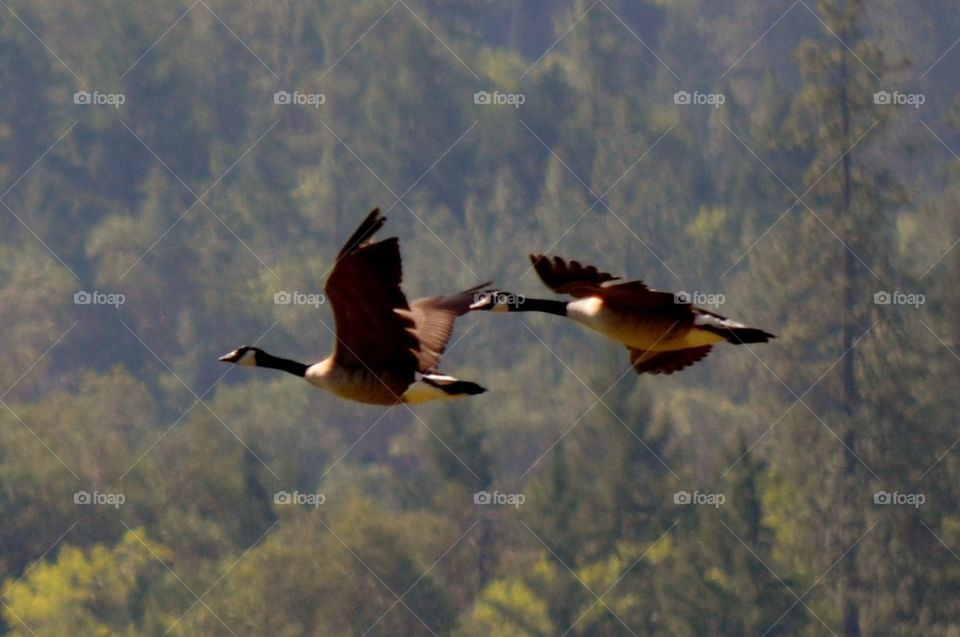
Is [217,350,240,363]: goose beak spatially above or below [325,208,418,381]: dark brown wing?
below

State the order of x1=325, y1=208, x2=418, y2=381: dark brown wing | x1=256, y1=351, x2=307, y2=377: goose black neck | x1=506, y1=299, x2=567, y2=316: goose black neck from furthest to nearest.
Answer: x1=256, y1=351, x2=307, y2=377: goose black neck < x1=506, y1=299, x2=567, y2=316: goose black neck < x1=325, y1=208, x2=418, y2=381: dark brown wing

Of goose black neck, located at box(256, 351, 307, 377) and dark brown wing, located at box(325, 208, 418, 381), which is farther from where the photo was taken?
goose black neck, located at box(256, 351, 307, 377)

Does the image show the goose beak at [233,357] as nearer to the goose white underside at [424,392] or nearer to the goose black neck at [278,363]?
the goose black neck at [278,363]

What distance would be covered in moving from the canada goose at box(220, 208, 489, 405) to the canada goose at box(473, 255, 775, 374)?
1.22 ft

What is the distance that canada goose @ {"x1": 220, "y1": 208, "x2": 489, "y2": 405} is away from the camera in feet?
22.6

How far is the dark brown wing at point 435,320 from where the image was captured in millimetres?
7680

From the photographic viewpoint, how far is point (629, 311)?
7273 millimetres

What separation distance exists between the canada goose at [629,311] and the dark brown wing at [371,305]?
0.46 m

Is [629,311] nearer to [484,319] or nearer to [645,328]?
[645,328]

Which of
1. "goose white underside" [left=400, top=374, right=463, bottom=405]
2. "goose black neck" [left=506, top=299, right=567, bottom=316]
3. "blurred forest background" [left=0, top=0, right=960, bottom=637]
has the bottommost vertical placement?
"blurred forest background" [left=0, top=0, right=960, bottom=637]

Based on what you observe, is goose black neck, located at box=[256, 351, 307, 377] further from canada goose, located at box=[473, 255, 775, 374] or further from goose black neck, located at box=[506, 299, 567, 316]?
goose black neck, located at box=[506, 299, 567, 316]

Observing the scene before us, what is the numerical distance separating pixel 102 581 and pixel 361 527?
924cm

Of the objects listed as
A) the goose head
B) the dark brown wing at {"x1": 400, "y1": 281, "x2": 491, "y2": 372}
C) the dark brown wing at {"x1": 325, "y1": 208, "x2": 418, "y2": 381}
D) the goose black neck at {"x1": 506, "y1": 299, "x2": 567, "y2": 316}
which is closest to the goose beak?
the goose head

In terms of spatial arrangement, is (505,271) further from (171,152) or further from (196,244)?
(171,152)
